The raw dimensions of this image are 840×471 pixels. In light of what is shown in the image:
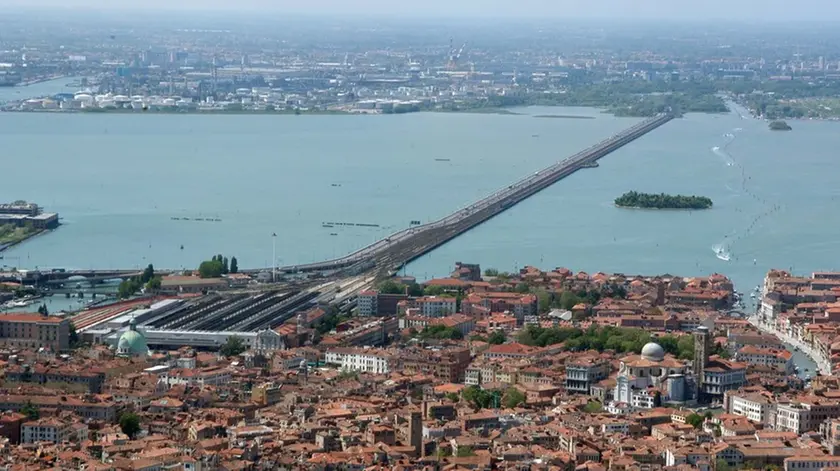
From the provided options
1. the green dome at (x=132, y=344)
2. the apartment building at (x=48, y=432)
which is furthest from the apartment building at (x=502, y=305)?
the apartment building at (x=48, y=432)

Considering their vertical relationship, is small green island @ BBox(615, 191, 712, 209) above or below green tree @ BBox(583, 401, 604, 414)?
above

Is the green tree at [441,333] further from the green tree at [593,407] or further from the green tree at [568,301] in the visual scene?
Result: the green tree at [593,407]

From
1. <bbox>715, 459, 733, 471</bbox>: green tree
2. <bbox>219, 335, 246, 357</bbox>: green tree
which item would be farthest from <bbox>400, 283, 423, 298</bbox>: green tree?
<bbox>715, 459, 733, 471</bbox>: green tree

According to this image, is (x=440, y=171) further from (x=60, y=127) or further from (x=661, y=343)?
(x=661, y=343)

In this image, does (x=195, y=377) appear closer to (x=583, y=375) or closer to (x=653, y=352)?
(x=583, y=375)

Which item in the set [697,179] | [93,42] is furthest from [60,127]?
[93,42]

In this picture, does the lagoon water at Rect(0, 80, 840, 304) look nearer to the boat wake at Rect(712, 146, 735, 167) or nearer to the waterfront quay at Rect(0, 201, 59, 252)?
the boat wake at Rect(712, 146, 735, 167)
